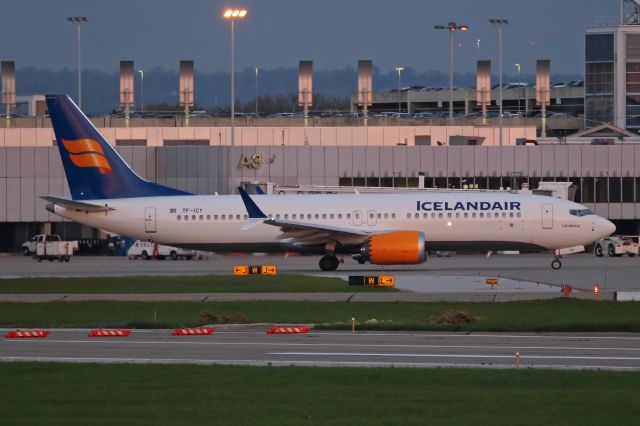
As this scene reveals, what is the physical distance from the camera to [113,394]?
1739 centimetres

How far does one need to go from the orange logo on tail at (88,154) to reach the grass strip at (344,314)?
58.9 feet

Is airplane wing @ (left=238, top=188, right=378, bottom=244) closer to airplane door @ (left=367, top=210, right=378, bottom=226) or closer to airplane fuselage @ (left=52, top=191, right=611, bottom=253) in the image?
airplane fuselage @ (left=52, top=191, right=611, bottom=253)

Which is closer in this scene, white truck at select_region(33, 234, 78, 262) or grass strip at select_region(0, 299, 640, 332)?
grass strip at select_region(0, 299, 640, 332)

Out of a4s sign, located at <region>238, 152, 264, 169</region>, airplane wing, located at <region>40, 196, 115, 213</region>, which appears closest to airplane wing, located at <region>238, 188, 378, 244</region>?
airplane wing, located at <region>40, 196, 115, 213</region>

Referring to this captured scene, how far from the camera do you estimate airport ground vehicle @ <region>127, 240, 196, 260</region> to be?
72125 millimetres

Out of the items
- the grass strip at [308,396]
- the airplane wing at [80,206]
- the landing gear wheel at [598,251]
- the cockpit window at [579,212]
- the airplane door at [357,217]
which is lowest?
the grass strip at [308,396]

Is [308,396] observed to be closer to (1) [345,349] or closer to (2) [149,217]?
(1) [345,349]

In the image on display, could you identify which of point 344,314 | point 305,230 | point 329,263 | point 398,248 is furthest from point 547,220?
point 344,314

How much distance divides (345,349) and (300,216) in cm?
2938

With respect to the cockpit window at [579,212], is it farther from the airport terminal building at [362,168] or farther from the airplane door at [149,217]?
the airport terminal building at [362,168]

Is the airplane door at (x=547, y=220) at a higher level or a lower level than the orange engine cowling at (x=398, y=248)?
higher

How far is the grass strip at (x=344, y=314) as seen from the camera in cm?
2791

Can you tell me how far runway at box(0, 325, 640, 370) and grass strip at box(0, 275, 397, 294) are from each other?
12.3 metres

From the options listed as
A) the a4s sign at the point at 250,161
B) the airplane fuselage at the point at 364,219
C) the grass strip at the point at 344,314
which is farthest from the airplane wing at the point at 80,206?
the a4s sign at the point at 250,161
